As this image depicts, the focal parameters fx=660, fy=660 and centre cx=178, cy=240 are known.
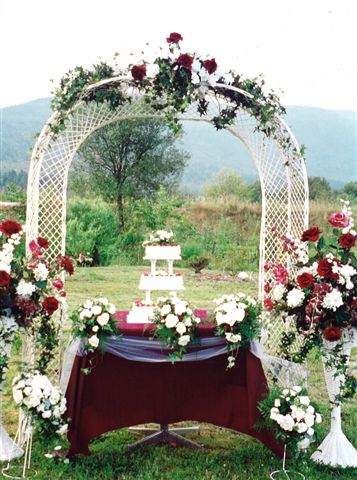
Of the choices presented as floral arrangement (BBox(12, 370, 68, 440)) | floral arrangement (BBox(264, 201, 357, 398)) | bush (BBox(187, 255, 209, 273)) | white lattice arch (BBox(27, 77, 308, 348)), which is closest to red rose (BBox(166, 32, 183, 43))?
white lattice arch (BBox(27, 77, 308, 348))

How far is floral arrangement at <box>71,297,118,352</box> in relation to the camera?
3.67 m

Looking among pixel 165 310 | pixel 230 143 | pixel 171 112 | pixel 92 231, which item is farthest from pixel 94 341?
pixel 230 143

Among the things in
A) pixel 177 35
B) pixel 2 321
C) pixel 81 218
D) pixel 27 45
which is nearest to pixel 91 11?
pixel 27 45

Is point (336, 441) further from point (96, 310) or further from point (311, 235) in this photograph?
point (96, 310)

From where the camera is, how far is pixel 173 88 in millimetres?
4398

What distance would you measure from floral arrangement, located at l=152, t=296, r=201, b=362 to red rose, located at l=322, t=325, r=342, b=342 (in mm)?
738

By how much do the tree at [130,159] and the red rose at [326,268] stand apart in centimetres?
1144

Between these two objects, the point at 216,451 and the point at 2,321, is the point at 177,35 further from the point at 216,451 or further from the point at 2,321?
the point at 216,451

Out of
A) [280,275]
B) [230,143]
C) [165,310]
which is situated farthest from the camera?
[230,143]

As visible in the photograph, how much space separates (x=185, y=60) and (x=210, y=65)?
17 centimetres

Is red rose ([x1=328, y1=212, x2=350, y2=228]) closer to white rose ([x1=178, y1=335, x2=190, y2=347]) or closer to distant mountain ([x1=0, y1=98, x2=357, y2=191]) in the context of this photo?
white rose ([x1=178, y1=335, x2=190, y2=347])

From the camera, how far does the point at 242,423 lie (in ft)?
12.8

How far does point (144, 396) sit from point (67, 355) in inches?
→ 20.9

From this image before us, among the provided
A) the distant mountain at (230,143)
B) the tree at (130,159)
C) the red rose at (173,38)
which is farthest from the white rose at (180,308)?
Answer: the distant mountain at (230,143)
